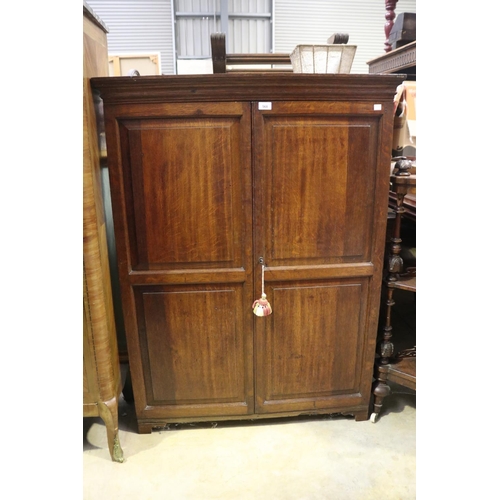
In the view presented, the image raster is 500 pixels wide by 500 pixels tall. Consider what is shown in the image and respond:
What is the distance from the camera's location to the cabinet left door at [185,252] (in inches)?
57.9

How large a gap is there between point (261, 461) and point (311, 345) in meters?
0.54

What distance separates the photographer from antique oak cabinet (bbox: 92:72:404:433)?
1.46 meters

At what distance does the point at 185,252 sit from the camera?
5.20 feet

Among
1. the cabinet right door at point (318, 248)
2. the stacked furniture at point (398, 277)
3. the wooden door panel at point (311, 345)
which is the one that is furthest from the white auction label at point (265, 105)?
the wooden door panel at point (311, 345)

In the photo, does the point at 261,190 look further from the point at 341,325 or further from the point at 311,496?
the point at 311,496

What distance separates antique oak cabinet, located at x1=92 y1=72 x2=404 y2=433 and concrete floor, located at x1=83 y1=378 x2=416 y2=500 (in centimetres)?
9

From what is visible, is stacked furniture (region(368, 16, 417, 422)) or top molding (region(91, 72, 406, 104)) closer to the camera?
top molding (region(91, 72, 406, 104))

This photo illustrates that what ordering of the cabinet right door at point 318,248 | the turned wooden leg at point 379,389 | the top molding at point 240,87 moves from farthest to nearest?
the turned wooden leg at point 379,389 < the cabinet right door at point 318,248 < the top molding at point 240,87

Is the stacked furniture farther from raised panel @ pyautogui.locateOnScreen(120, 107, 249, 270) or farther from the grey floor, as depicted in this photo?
raised panel @ pyautogui.locateOnScreen(120, 107, 249, 270)

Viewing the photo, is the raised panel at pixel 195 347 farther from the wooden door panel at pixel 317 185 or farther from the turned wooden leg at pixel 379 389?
the turned wooden leg at pixel 379 389

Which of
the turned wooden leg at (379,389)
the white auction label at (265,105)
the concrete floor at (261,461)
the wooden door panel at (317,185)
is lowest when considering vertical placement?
the concrete floor at (261,461)

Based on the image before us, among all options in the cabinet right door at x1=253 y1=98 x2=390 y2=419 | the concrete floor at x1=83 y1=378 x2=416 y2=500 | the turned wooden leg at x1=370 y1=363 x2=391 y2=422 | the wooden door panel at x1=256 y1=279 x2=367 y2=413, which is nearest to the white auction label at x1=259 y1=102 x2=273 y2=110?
the cabinet right door at x1=253 y1=98 x2=390 y2=419

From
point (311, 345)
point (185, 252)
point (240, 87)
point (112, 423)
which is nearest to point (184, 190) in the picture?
point (185, 252)

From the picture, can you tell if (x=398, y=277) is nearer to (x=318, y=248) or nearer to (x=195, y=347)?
(x=318, y=248)
